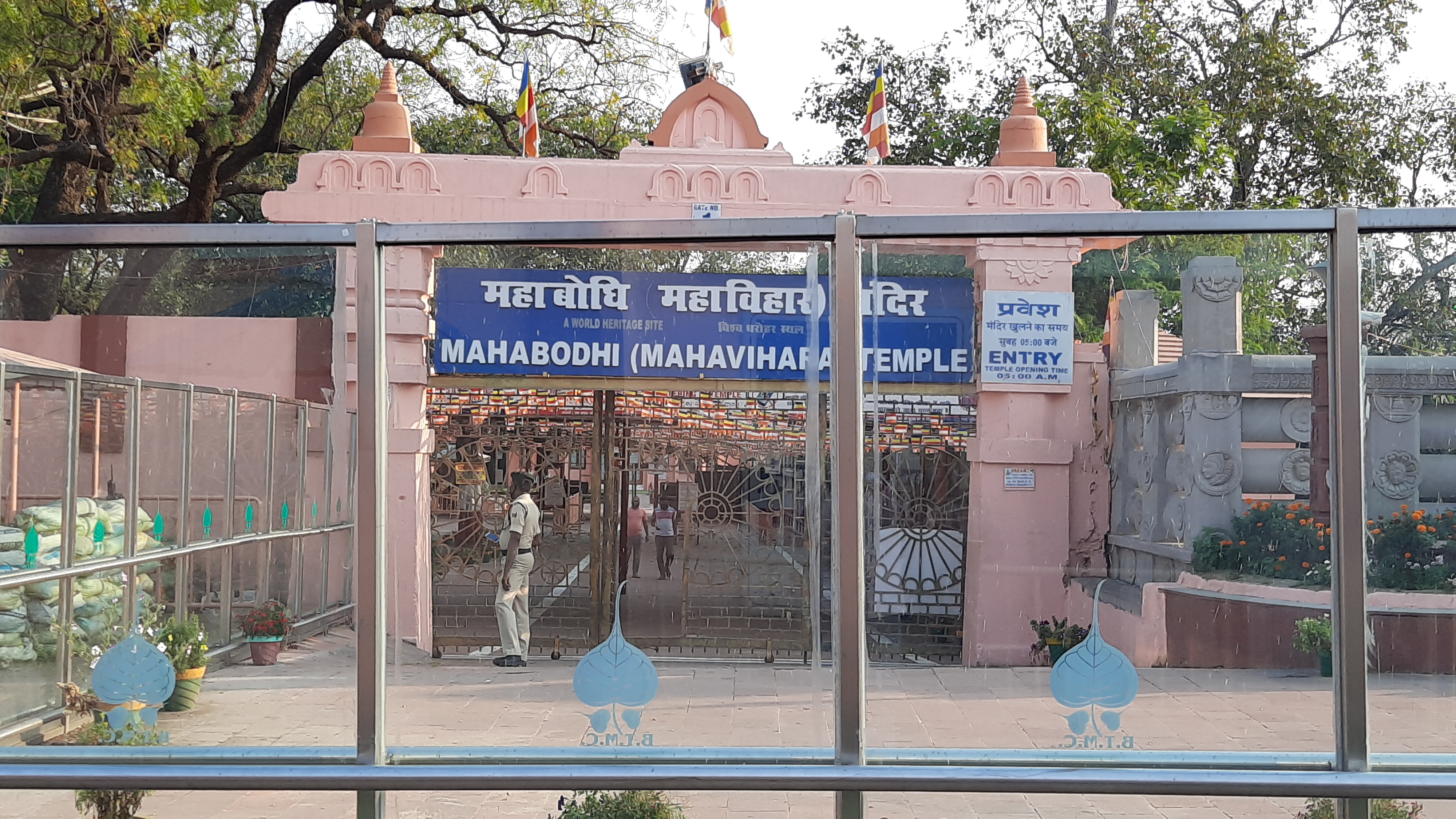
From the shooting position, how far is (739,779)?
10.3 ft

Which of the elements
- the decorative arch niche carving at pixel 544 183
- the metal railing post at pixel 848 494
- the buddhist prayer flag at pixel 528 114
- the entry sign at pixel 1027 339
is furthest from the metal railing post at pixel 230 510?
the buddhist prayer flag at pixel 528 114

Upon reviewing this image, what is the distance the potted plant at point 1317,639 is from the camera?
10.5 ft

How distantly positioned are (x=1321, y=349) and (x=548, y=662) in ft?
7.90

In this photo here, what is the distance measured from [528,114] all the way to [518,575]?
742 cm

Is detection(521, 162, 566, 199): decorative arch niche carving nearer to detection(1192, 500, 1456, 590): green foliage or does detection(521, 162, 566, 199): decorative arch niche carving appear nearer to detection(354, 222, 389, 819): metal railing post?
detection(354, 222, 389, 819): metal railing post

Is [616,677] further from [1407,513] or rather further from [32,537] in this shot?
[32,537]

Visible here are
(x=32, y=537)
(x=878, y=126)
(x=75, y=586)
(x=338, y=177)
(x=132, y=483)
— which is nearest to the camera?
(x=132, y=483)

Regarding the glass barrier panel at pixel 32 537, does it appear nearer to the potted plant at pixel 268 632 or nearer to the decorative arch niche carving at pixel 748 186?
the potted plant at pixel 268 632

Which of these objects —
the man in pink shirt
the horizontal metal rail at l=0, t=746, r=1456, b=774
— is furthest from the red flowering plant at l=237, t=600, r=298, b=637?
the man in pink shirt

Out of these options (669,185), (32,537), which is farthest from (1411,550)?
(669,185)

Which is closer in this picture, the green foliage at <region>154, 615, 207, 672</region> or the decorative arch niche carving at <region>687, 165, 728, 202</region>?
the green foliage at <region>154, 615, 207, 672</region>

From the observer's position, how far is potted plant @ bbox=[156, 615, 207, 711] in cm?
339

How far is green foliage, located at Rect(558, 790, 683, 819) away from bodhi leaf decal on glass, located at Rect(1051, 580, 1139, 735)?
1187mm

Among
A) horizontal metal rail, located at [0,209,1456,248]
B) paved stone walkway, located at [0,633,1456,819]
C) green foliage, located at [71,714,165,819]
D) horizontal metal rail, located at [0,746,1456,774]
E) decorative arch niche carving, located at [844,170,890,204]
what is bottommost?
green foliage, located at [71,714,165,819]
